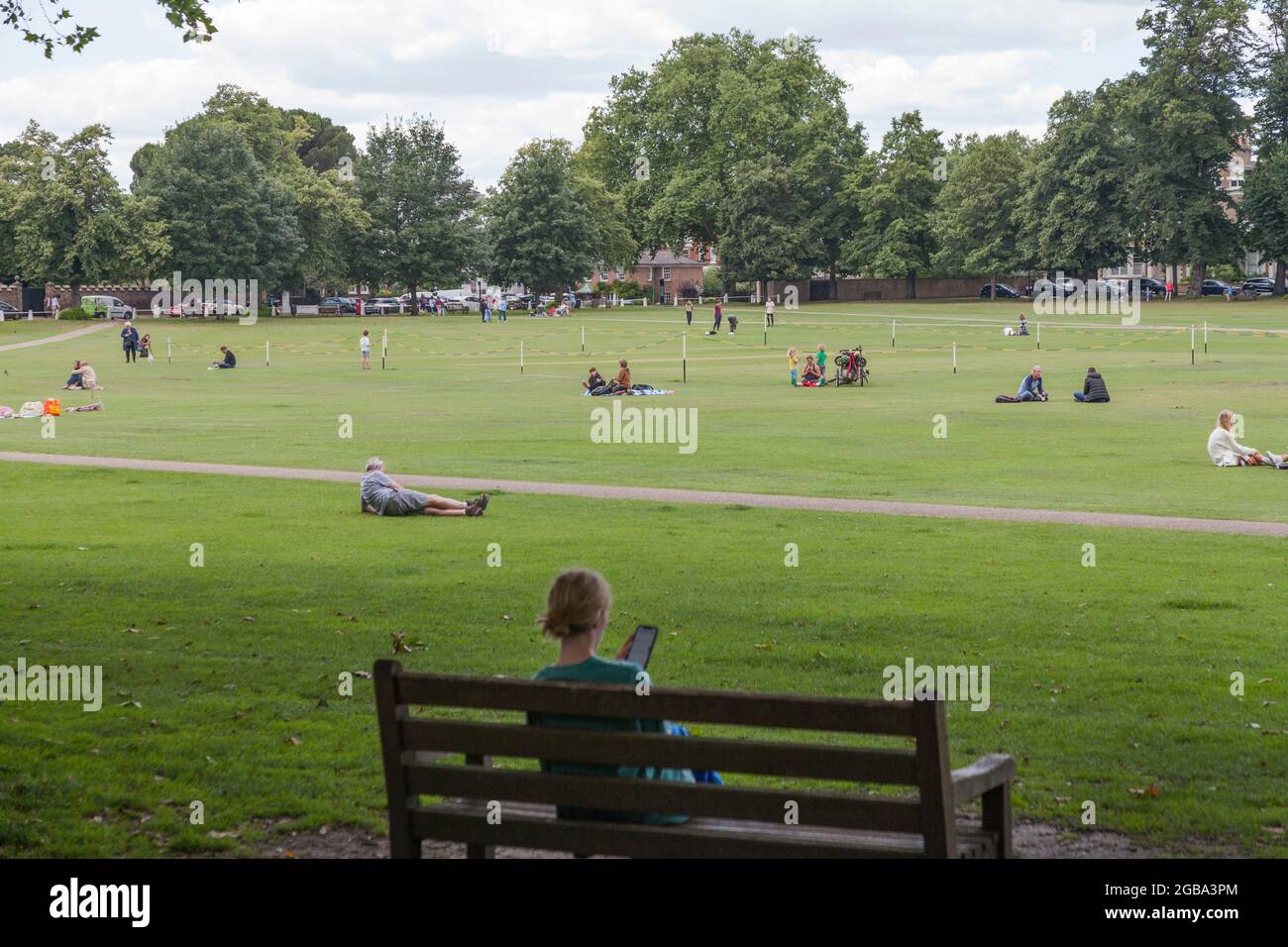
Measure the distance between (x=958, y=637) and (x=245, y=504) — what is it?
38.3 feet

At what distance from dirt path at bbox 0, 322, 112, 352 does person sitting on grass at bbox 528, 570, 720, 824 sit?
241ft

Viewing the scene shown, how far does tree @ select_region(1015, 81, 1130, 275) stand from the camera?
102 m

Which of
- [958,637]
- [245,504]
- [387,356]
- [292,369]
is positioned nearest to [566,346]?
[387,356]

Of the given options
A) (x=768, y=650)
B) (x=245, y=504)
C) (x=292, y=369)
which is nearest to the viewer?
(x=768, y=650)

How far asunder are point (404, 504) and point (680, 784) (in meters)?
14.3

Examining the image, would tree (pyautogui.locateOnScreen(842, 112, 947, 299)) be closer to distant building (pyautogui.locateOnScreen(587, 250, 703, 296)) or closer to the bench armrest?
distant building (pyautogui.locateOnScreen(587, 250, 703, 296))

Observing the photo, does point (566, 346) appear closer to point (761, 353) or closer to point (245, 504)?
point (761, 353)

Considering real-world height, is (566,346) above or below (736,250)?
below

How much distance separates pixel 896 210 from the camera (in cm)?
11512

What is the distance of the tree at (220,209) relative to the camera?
9700cm

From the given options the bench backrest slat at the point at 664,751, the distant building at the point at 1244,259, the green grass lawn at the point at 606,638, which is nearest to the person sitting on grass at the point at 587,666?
the bench backrest slat at the point at 664,751

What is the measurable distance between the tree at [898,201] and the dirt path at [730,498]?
303 feet

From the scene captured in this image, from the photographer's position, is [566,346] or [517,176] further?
[517,176]

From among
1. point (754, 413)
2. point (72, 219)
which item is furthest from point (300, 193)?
point (754, 413)
